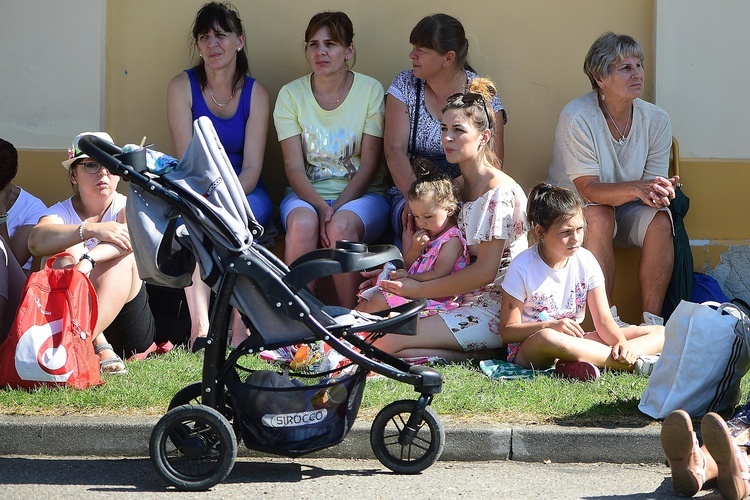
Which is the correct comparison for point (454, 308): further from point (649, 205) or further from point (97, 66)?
point (97, 66)

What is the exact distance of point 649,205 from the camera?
21.1 feet

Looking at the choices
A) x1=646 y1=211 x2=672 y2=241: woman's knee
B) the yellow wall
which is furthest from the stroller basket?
the yellow wall

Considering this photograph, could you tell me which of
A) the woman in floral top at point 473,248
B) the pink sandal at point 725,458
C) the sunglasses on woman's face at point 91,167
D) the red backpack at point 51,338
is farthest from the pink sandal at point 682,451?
the sunglasses on woman's face at point 91,167

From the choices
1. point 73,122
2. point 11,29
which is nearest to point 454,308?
point 73,122

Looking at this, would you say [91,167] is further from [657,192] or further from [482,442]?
[657,192]

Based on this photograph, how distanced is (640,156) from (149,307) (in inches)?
120

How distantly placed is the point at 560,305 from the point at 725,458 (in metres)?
1.87

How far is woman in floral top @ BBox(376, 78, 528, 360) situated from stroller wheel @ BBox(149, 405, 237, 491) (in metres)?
1.82

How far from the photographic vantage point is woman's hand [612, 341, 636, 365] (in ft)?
18.1

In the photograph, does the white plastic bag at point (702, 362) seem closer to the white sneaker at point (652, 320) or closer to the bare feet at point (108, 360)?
the white sneaker at point (652, 320)

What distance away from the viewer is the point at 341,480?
4289 mm

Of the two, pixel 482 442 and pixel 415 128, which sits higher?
pixel 415 128

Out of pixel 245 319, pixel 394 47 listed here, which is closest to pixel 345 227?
pixel 394 47

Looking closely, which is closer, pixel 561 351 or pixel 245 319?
pixel 245 319
